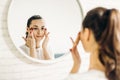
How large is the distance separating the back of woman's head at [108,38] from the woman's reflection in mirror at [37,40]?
308 millimetres

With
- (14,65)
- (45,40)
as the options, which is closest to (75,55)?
(45,40)

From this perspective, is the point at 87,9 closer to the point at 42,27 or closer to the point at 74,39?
the point at 74,39

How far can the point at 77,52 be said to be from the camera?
171 centimetres

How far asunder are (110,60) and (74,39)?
0.28 m

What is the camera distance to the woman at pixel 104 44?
1.54 meters

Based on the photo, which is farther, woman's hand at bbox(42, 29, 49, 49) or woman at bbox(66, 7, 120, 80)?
woman's hand at bbox(42, 29, 49, 49)

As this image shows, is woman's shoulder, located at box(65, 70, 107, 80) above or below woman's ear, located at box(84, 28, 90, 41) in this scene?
below

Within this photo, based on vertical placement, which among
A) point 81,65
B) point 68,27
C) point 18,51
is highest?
point 68,27

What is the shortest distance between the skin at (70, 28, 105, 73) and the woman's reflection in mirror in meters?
0.16

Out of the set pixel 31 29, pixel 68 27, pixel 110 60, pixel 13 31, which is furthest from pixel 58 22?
pixel 110 60

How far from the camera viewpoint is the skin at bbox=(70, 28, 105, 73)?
1.60 metres

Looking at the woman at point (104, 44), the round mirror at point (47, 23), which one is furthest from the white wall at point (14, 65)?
the woman at point (104, 44)

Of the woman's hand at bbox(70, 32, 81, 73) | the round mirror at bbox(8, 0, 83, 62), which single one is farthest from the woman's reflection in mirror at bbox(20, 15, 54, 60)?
the woman's hand at bbox(70, 32, 81, 73)

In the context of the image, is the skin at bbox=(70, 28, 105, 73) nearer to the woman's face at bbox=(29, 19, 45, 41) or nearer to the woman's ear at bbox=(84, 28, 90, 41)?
the woman's ear at bbox=(84, 28, 90, 41)
